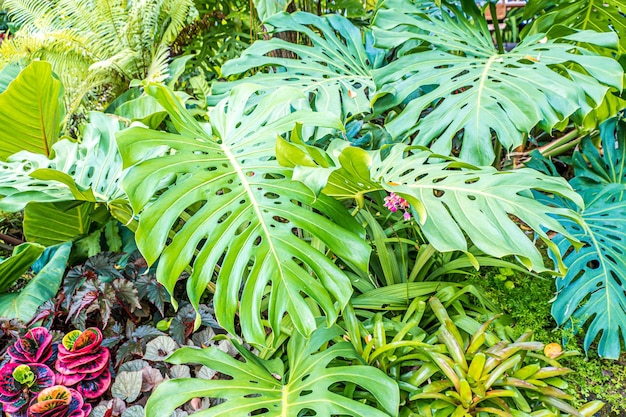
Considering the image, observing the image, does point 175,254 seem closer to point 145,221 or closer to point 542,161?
point 145,221

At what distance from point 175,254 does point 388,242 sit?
850 mm

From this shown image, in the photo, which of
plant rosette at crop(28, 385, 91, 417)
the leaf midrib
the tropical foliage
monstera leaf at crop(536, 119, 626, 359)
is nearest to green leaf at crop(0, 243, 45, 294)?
the tropical foliage

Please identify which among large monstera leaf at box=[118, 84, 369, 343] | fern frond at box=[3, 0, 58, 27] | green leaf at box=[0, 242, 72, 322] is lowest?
green leaf at box=[0, 242, 72, 322]

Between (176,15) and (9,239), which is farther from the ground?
(176,15)

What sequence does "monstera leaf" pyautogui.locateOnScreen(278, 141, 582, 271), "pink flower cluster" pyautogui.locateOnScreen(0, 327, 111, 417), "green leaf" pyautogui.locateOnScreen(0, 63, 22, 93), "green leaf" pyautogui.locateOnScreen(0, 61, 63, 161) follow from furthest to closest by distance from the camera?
1. "green leaf" pyautogui.locateOnScreen(0, 63, 22, 93)
2. "green leaf" pyautogui.locateOnScreen(0, 61, 63, 161)
3. "pink flower cluster" pyautogui.locateOnScreen(0, 327, 111, 417)
4. "monstera leaf" pyautogui.locateOnScreen(278, 141, 582, 271)

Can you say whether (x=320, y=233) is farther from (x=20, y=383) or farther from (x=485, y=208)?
(x=20, y=383)

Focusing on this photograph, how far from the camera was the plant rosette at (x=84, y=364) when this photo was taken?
1.17 m

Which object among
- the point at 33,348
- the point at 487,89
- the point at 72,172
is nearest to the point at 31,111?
the point at 72,172

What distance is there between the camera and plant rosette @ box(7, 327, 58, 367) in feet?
3.91

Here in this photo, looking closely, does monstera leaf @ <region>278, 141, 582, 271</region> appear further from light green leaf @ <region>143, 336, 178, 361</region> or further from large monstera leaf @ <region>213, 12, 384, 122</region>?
light green leaf @ <region>143, 336, 178, 361</region>

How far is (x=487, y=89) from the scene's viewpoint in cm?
124

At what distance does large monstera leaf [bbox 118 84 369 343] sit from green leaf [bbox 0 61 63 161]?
0.69m

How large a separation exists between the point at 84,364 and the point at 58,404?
12 cm

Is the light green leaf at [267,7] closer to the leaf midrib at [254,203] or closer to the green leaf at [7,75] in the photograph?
A: the leaf midrib at [254,203]
